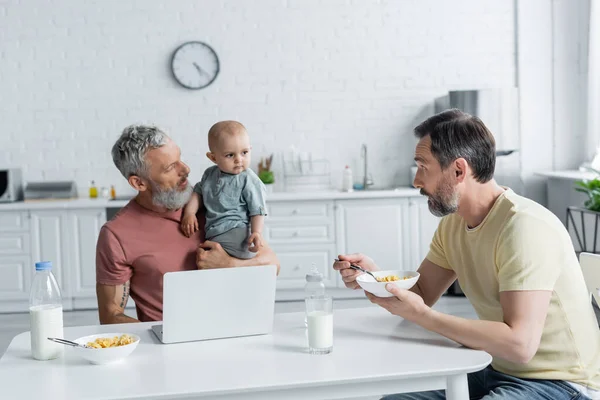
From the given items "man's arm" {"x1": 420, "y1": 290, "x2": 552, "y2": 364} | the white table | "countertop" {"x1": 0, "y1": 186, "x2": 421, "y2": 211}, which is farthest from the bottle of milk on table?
"countertop" {"x1": 0, "y1": 186, "x2": 421, "y2": 211}

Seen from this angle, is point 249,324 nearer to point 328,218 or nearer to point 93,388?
point 93,388

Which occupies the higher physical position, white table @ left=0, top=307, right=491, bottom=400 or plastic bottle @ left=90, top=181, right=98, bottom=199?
plastic bottle @ left=90, top=181, right=98, bottom=199

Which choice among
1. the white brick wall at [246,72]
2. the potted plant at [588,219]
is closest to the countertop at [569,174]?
the potted plant at [588,219]

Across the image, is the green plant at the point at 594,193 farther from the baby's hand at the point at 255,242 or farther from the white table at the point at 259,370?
the white table at the point at 259,370

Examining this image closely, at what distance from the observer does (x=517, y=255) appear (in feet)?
6.19

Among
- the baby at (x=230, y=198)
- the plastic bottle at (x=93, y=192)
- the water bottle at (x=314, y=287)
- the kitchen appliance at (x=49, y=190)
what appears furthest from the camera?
the plastic bottle at (x=93, y=192)

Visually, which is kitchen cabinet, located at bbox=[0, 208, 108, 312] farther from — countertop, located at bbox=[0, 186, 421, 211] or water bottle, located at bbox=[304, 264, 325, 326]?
water bottle, located at bbox=[304, 264, 325, 326]

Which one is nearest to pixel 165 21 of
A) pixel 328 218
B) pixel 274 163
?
pixel 274 163

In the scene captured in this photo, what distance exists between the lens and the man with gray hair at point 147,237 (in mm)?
2539

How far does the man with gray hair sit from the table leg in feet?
3.55

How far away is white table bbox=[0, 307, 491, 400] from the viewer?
168 centimetres

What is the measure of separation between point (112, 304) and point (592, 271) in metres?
1.59

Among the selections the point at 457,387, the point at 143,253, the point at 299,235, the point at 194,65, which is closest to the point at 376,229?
the point at 299,235

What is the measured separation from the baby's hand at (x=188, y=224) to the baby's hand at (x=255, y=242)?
212 mm
